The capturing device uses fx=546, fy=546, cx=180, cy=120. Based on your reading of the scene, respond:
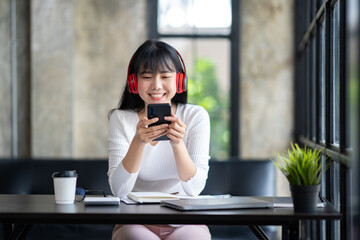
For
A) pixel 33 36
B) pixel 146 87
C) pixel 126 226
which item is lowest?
pixel 126 226

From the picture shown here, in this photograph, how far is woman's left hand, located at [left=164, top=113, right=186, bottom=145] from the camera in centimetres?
207

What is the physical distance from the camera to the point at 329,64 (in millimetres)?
2807

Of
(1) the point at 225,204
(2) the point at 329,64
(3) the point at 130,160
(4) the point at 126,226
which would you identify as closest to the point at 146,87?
(3) the point at 130,160

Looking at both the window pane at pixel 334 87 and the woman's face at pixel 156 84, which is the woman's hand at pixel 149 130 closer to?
the woman's face at pixel 156 84

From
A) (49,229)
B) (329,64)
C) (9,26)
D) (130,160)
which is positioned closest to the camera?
(130,160)

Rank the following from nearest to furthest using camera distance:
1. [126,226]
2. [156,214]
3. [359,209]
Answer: [359,209]
[156,214]
[126,226]

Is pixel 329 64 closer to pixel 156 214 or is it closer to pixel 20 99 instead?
pixel 156 214

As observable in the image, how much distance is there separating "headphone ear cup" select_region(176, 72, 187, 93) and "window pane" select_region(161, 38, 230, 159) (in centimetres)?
292

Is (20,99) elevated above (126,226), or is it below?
above

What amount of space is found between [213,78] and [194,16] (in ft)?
2.12

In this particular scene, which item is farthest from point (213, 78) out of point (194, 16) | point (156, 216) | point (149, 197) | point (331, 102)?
point (156, 216)

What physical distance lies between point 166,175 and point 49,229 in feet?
3.92

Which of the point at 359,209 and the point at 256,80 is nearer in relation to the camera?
the point at 359,209

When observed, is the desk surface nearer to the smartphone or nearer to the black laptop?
the black laptop
